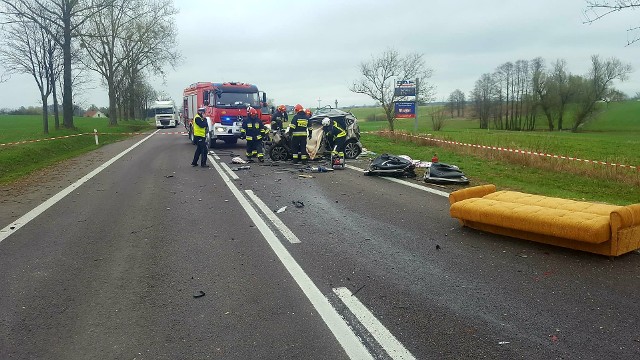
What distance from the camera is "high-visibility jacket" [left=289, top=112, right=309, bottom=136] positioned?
1527 cm

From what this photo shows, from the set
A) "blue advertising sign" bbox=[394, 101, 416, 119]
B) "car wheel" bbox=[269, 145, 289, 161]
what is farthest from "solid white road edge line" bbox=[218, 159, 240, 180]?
"blue advertising sign" bbox=[394, 101, 416, 119]

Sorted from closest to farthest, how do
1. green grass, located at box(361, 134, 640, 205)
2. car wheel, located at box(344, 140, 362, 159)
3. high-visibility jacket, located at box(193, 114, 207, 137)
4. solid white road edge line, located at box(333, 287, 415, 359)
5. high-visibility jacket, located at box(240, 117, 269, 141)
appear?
1. solid white road edge line, located at box(333, 287, 415, 359)
2. green grass, located at box(361, 134, 640, 205)
3. high-visibility jacket, located at box(193, 114, 207, 137)
4. high-visibility jacket, located at box(240, 117, 269, 141)
5. car wheel, located at box(344, 140, 362, 159)

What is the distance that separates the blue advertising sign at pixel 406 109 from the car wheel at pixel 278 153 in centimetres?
1355

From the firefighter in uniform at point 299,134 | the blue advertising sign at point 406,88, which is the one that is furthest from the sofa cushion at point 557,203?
the blue advertising sign at point 406,88

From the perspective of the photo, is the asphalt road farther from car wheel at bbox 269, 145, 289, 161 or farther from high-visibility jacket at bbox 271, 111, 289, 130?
high-visibility jacket at bbox 271, 111, 289, 130

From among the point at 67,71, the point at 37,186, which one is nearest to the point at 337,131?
the point at 37,186

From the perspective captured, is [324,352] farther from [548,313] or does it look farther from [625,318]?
[625,318]

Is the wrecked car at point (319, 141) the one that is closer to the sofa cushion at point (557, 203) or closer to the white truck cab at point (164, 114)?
the sofa cushion at point (557, 203)

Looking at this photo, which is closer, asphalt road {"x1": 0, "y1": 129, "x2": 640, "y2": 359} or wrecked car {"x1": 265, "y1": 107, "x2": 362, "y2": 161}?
asphalt road {"x1": 0, "y1": 129, "x2": 640, "y2": 359}

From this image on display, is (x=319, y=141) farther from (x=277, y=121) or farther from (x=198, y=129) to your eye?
(x=198, y=129)

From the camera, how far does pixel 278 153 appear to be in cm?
1600

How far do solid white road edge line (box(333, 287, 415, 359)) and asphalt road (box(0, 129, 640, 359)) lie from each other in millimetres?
15

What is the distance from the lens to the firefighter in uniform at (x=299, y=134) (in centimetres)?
1520

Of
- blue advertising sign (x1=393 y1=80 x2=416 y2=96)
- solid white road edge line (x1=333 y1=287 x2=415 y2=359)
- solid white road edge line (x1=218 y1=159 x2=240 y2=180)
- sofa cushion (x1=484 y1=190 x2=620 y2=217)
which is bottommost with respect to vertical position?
solid white road edge line (x1=333 y1=287 x2=415 y2=359)
